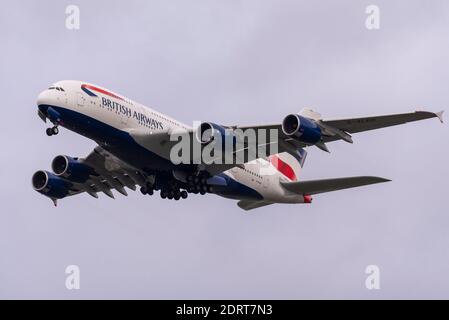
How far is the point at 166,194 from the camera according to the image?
67.8 meters

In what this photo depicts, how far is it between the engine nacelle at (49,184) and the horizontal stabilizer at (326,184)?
13.8 m

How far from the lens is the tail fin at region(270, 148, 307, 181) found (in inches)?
2835

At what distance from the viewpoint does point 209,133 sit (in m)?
62.3

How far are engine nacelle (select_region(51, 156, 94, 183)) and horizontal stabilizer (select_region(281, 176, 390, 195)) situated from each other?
39.4 ft

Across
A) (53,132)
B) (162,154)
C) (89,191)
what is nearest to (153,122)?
(162,154)

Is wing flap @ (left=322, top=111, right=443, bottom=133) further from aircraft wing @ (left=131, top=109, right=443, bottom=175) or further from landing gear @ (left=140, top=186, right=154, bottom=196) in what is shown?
landing gear @ (left=140, top=186, right=154, bottom=196)

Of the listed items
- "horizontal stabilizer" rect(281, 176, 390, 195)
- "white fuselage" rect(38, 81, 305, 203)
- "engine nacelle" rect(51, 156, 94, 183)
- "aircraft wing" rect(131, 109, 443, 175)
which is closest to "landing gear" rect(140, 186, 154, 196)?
"engine nacelle" rect(51, 156, 94, 183)

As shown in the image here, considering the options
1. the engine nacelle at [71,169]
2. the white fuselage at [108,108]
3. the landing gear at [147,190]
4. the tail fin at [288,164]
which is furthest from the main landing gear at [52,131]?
the tail fin at [288,164]

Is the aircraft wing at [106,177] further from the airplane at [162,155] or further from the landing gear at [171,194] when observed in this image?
the landing gear at [171,194]

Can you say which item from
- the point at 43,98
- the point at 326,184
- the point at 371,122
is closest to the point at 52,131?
the point at 43,98

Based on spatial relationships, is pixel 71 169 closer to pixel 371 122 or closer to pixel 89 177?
pixel 89 177

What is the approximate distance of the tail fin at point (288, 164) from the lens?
72.0 metres

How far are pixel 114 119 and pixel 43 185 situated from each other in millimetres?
11570

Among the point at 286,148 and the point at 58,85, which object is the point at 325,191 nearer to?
the point at 286,148
